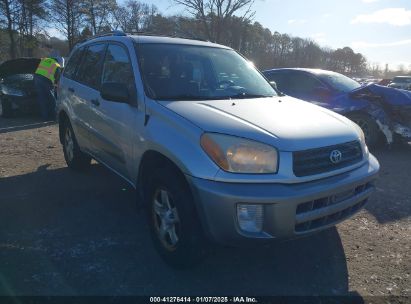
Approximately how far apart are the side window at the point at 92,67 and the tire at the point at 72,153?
36.9 inches

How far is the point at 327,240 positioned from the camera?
12.1 feet

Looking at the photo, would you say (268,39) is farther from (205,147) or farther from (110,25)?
(205,147)

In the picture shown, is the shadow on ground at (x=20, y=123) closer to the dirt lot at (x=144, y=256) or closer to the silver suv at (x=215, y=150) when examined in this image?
the dirt lot at (x=144, y=256)

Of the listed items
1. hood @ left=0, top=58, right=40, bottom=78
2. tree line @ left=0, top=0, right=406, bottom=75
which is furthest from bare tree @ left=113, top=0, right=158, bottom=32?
hood @ left=0, top=58, right=40, bottom=78

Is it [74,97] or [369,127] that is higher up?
[74,97]

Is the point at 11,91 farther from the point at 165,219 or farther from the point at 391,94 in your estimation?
the point at 391,94

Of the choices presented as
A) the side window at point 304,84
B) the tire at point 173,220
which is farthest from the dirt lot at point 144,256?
the side window at point 304,84

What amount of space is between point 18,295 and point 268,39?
65.2m

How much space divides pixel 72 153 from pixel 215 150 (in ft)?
11.8

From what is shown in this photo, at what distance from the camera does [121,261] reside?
328cm

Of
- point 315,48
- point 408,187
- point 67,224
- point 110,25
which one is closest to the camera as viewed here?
point 67,224

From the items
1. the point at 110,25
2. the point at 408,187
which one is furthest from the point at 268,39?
the point at 408,187

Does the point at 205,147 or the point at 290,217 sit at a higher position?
the point at 205,147

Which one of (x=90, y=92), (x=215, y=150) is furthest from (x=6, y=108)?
(x=215, y=150)
